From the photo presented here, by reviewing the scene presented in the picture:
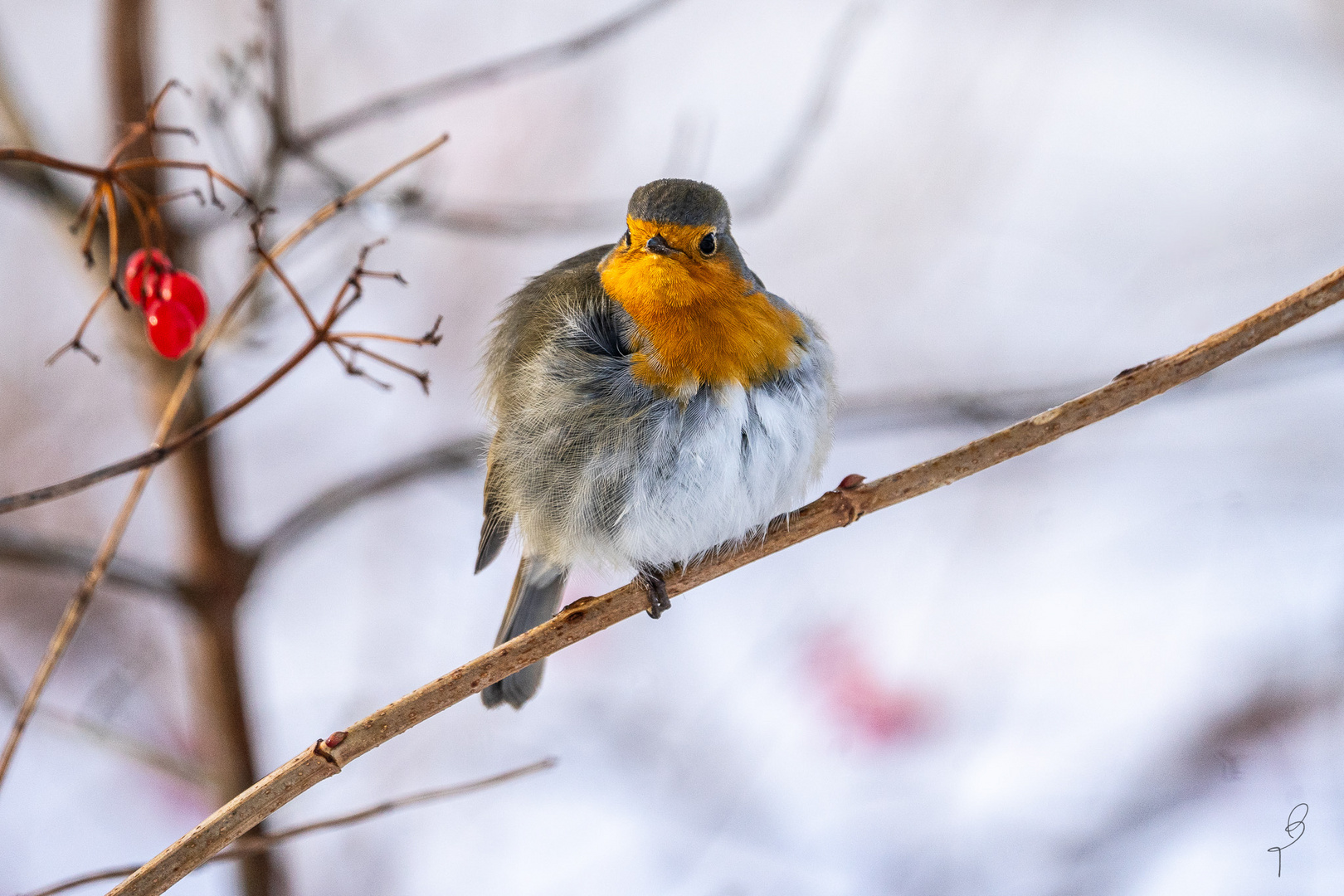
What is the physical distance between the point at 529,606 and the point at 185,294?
3.08ft

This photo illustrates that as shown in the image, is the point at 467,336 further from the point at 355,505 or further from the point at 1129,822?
the point at 1129,822

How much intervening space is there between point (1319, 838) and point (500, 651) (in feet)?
4.25

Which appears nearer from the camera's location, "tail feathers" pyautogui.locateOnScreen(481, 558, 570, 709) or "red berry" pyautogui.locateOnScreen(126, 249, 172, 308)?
"red berry" pyautogui.locateOnScreen(126, 249, 172, 308)

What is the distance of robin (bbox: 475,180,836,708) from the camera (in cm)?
169

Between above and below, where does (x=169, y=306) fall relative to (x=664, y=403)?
above

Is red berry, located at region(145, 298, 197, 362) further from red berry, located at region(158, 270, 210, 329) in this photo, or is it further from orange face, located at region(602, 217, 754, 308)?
orange face, located at region(602, 217, 754, 308)

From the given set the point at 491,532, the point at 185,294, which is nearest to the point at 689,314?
the point at 491,532

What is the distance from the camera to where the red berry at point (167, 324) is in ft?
4.79

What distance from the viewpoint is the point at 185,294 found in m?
1.48

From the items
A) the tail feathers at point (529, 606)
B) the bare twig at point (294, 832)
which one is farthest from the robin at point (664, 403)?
the bare twig at point (294, 832)

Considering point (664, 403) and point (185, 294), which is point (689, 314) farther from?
point (185, 294)

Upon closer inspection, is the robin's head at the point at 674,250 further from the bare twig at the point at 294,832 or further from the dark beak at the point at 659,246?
the bare twig at the point at 294,832
